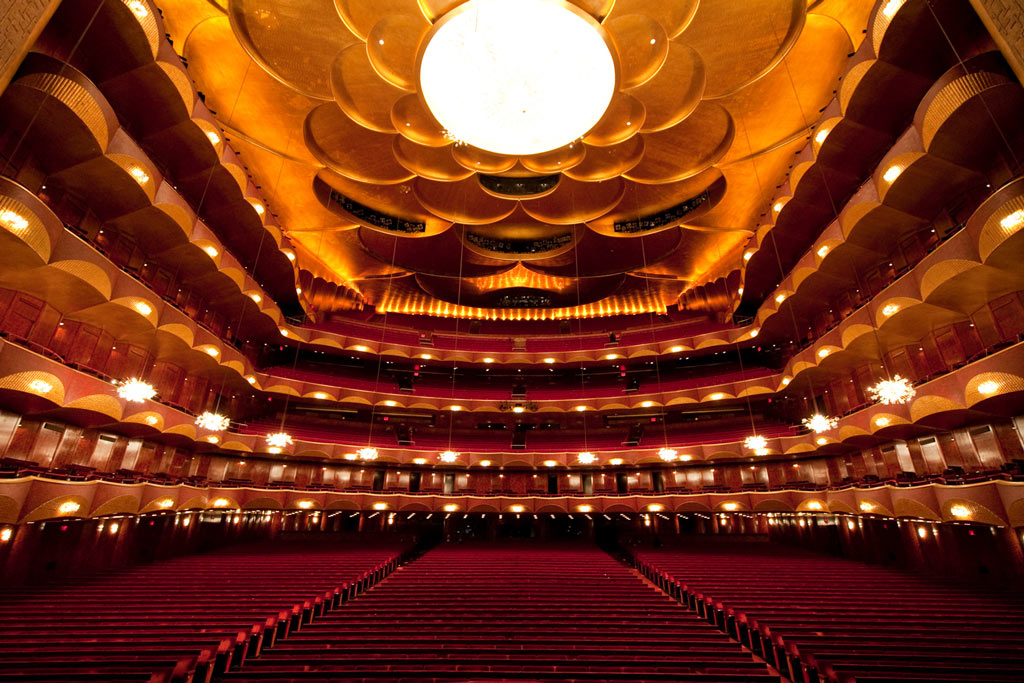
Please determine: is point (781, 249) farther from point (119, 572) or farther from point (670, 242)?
Answer: point (119, 572)

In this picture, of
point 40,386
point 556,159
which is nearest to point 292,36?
point 556,159

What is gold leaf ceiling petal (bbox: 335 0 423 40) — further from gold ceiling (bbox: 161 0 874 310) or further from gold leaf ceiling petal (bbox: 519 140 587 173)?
gold leaf ceiling petal (bbox: 519 140 587 173)

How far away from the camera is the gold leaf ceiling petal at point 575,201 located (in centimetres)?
1750

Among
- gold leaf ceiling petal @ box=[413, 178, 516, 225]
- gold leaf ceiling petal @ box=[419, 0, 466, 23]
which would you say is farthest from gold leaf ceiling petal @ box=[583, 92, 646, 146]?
gold leaf ceiling petal @ box=[413, 178, 516, 225]

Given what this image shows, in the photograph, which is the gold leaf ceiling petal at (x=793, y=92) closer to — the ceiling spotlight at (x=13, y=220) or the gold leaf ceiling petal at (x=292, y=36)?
the gold leaf ceiling petal at (x=292, y=36)

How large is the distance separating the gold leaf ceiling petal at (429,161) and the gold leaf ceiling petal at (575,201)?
3.70 metres

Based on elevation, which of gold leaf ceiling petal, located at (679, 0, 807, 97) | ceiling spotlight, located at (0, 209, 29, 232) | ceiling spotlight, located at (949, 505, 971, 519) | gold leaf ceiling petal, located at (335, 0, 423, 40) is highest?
gold leaf ceiling petal, located at (679, 0, 807, 97)

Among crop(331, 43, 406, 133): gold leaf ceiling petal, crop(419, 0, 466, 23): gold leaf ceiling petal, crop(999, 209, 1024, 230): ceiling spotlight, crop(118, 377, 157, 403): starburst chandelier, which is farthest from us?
crop(331, 43, 406, 133): gold leaf ceiling petal

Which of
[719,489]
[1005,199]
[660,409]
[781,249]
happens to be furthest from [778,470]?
[1005,199]

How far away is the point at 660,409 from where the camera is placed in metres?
22.8

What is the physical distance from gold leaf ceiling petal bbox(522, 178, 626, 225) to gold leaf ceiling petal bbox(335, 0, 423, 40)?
7973 millimetres

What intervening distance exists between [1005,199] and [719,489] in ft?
49.2

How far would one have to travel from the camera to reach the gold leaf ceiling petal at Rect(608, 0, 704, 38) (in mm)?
10656

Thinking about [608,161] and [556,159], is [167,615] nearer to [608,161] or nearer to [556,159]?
[556,159]
